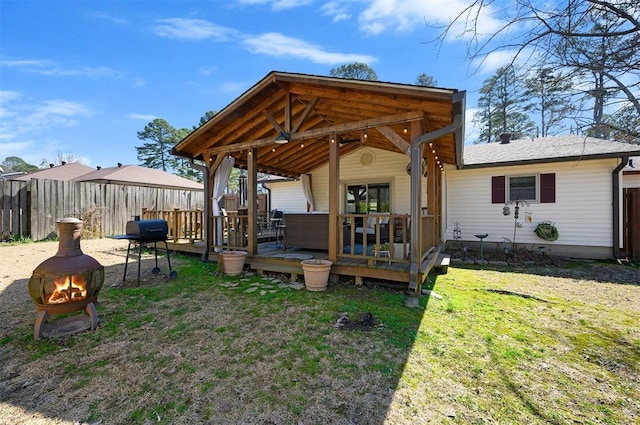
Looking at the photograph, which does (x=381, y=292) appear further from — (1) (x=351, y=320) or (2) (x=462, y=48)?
(2) (x=462, y=48)

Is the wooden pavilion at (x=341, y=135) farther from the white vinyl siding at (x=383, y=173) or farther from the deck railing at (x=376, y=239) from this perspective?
the white vinyl siding at (x=383, y=173)

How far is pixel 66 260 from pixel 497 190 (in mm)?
10136

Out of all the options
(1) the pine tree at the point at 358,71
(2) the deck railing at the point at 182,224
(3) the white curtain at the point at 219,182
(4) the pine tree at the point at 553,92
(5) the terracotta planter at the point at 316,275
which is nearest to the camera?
(4) the pine tree at the point at 553,92

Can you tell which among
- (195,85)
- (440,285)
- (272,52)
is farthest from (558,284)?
(195,85)

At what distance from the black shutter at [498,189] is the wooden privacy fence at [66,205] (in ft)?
41.6

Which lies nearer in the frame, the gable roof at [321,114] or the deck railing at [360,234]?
the gable roof at [321,114]

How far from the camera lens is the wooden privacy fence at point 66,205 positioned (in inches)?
346

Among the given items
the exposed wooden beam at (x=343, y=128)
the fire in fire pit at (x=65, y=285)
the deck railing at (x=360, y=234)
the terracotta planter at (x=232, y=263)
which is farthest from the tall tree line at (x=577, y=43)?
the terracotta planter at (x=232, y=263)

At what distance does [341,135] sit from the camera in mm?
5793

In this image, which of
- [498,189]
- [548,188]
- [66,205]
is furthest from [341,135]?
[66,205]

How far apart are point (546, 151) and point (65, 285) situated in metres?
11.3

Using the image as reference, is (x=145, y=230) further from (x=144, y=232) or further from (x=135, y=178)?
(x=135, y=178)

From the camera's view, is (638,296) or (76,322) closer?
(76,322)

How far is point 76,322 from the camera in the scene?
3344 mm
